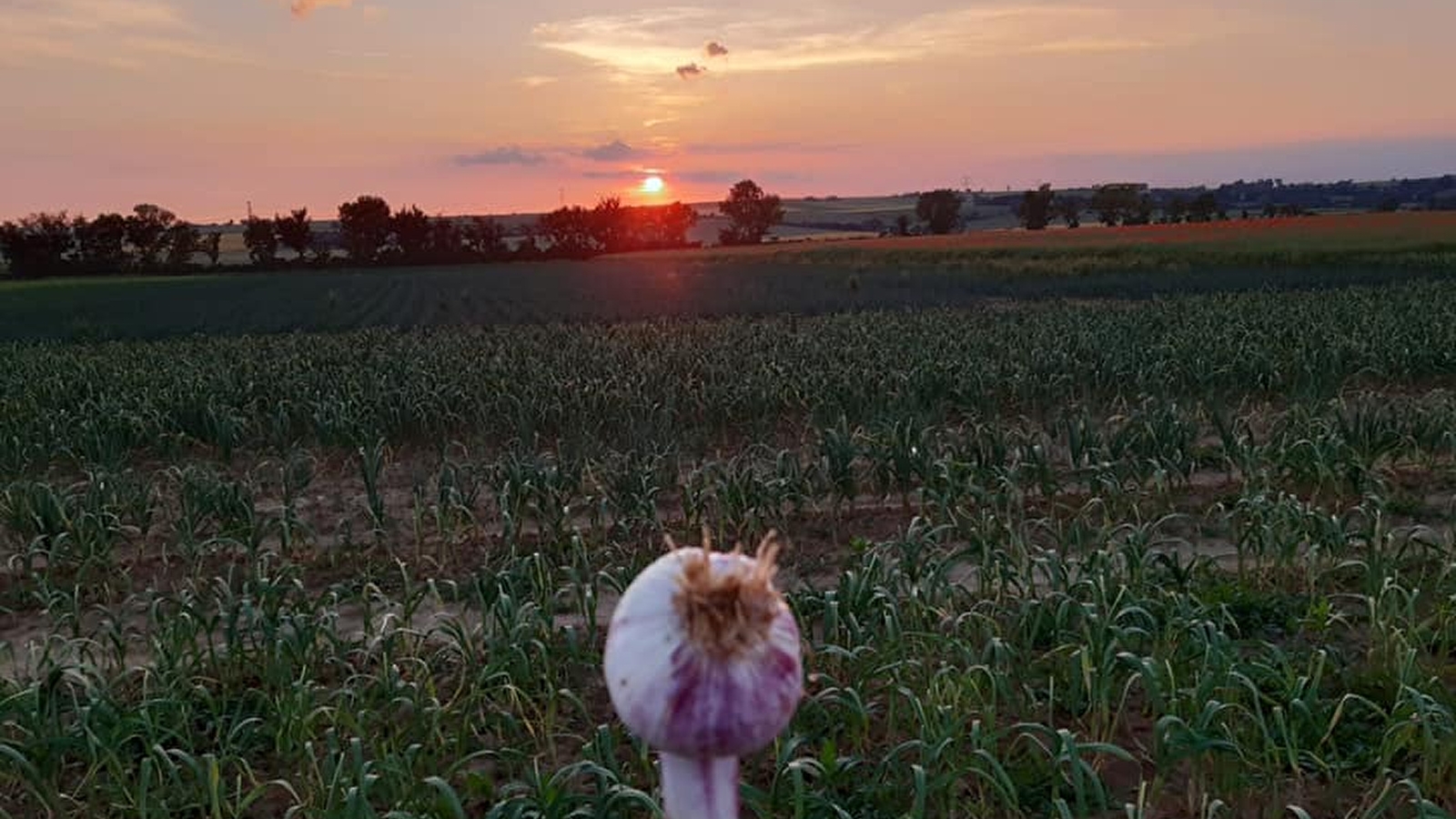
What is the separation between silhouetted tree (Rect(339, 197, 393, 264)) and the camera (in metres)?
95.3

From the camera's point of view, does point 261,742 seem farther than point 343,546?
No

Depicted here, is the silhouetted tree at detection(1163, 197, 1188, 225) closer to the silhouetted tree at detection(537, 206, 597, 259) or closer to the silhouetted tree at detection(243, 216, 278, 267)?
the silhouetted tree at detection(537, 206, 597, 259)

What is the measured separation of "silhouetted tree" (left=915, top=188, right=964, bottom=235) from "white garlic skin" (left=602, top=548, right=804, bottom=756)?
137 meters

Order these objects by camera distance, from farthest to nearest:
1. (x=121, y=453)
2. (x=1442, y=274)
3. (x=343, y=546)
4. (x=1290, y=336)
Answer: (x=1442, y=274) < (x=1290, y=336) < (x=121, y=453) < (x=343, y=546)

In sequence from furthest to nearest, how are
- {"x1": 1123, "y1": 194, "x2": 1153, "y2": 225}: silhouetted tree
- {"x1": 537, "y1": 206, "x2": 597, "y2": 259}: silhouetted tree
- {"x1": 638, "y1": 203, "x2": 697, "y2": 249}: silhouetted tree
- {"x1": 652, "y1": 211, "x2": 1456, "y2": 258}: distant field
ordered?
{"x1": 1123, "y1": 194, "x2": 1153, "y2": 225}: silhouetted tree < {"x1": 638, "y1": 203, "x2": 697, "y2": 249}: silhouetted tree < {"x1": 537, "y1": 206, "x2": 597, "y2": 259}: silhouetted tree < {"x1": 652, "y1": 211, "x2": 1456, "y2": 258}: distant field

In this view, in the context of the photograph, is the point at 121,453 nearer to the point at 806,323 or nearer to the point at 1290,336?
the point at 806,323

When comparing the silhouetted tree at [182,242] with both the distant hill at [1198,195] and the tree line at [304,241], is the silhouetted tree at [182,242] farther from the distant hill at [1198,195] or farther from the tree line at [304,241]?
the distant hill at [1198,195]

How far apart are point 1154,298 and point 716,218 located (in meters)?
137

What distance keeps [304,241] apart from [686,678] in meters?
110

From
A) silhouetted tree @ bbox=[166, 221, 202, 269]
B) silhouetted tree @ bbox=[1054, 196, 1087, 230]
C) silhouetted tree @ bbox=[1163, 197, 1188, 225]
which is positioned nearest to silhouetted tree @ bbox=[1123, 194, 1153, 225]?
silhouetted tree @ bbox=[1163, 197, 1188, 225]

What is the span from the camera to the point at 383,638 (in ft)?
17.4

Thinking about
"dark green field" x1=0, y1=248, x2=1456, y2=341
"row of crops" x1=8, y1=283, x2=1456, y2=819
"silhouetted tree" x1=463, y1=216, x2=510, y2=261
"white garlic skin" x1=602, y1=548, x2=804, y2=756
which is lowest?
"row of crops" x1=8, y1=283, x2=1456, y2=819

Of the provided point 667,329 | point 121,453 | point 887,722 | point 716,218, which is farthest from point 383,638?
point 716,218

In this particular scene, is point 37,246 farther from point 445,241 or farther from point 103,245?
point 445,241
